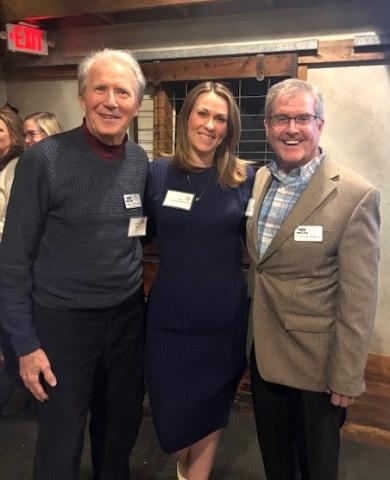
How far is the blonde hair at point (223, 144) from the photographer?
64.9 inches

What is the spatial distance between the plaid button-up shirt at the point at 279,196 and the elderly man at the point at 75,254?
0.41 meters

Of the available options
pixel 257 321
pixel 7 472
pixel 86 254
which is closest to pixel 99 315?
pixel 86 254

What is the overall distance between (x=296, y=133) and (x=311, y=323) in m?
0.60

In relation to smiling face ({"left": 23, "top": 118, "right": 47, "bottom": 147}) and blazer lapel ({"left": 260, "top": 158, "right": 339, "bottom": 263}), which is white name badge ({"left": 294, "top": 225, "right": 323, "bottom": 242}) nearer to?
blazer lapel ({"left": 260, "top": 158, "right": 339, "bottom": 263})

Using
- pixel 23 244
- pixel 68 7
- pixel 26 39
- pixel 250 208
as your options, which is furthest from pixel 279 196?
pixel 26 39

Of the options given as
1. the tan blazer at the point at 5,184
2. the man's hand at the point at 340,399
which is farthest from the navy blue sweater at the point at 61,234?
the tan blazer at the point at 5,184

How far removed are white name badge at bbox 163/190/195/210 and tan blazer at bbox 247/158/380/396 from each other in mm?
Answer: 272

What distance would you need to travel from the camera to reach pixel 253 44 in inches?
111

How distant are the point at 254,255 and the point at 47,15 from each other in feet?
7.76

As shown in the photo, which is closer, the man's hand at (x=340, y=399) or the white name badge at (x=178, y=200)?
the man's hand at (x=340, y=399)

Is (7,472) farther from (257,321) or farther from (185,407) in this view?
(257,321)

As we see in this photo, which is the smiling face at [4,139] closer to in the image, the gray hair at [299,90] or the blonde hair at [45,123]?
the blonde hair at [45,123]

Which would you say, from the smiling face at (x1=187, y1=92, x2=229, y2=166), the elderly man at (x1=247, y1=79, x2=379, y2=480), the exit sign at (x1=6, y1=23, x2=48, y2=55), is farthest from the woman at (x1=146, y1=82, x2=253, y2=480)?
the exit sign at (x1=6, y1=23, x2=48, y2=55)

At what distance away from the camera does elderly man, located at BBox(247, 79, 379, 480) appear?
138 centimetres
